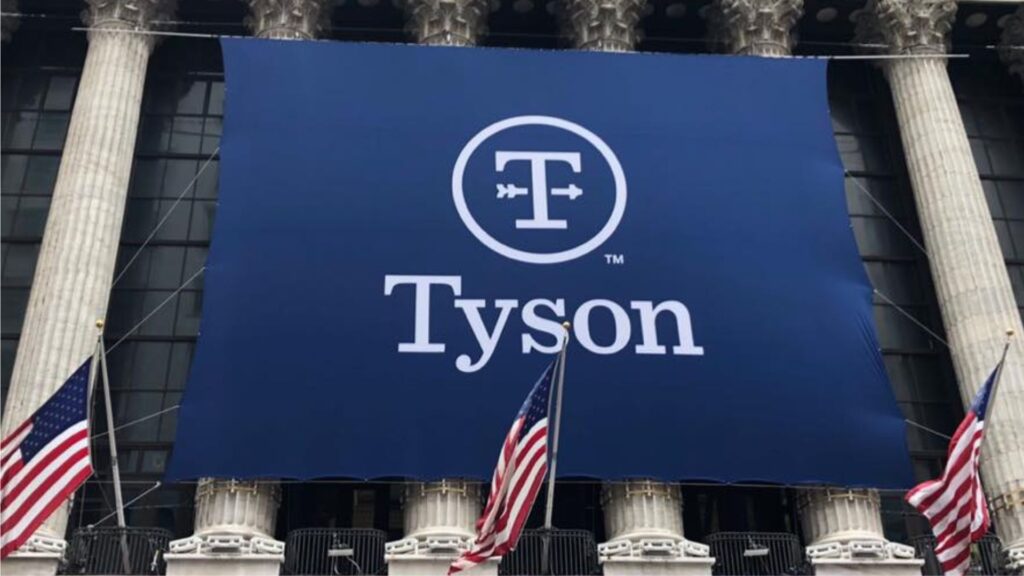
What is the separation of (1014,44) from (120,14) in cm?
2359

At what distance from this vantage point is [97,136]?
27.6 m

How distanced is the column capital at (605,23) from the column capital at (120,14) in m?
10.7

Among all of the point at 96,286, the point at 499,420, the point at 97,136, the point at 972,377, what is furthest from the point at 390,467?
the point at 972,377

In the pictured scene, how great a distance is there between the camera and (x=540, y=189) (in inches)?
1065

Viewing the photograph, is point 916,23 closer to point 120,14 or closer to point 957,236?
point 957,236

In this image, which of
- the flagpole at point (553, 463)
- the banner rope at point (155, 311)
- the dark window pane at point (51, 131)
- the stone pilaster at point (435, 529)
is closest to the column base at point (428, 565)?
the stone pilaster at point (435, 529)

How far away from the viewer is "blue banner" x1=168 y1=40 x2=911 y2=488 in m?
24.0

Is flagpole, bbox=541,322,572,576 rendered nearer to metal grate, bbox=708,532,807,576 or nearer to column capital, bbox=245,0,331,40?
metal grate, bbox=708,532,807,576

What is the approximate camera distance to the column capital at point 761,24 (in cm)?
3036

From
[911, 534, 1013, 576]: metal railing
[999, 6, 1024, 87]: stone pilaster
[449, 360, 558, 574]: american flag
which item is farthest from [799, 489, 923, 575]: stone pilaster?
[999, 6, 1024, 87]: stone pilaster

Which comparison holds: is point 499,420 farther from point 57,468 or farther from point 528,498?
point 57,468

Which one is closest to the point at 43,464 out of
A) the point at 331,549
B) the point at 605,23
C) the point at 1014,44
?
the point at 331,549

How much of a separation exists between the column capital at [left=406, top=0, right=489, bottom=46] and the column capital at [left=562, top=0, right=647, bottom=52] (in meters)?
2.51

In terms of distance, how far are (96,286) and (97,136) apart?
158 inches
